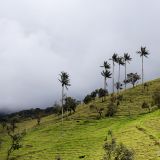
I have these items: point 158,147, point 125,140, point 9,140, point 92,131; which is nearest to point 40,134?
point 9,140

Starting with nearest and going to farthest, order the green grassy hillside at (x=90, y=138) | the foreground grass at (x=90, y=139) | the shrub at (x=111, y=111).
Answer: the foreground grass at (x=90, y=139) < the green grassy hillside at (x=90, y=138) < the shrub at (x=111, y=111)

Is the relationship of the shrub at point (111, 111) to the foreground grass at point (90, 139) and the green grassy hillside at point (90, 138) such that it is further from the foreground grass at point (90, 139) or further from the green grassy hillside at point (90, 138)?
the foreground grass at point (90, 139)

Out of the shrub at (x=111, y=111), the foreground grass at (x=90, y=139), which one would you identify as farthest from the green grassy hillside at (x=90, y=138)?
the shrub at (x=111, y=111)

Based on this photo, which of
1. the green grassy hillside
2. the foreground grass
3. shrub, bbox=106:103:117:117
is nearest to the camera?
the foreground grass

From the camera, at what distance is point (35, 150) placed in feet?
484

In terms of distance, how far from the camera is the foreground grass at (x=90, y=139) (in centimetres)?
12488

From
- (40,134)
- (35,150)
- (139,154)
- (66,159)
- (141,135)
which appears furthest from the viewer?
(40,134)

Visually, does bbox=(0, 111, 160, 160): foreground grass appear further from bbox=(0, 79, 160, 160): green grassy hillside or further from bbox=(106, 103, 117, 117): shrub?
bbox=(106, 103, 117, 117): shrub

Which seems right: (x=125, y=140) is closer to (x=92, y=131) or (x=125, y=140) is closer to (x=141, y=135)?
(x=141, y=135)

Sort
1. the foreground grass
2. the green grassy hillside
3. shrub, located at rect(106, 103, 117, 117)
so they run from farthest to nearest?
1. shrub, located at rect(106, 103, 117, 117)
2. the green grassy hillside
3. the foreground grass

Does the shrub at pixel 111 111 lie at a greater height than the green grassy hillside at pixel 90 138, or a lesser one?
greater

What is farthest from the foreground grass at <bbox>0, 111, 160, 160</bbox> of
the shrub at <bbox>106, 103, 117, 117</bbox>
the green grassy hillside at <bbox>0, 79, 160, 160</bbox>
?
the shrub at <bbox>106, 103, 117, 117</bbox>

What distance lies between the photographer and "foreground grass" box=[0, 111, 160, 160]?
12488cm

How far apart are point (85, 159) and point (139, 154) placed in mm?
14054
